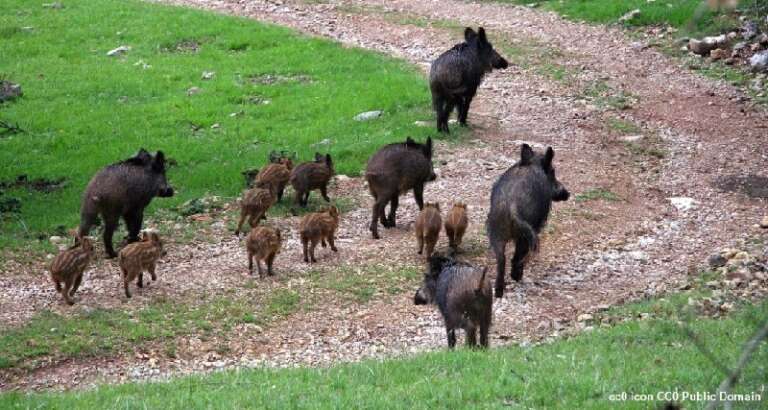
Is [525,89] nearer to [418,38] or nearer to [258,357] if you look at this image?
[418,38]

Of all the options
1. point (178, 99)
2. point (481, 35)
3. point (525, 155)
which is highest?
point (481, 35)

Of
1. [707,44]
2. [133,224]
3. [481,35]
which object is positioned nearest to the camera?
[133,224]

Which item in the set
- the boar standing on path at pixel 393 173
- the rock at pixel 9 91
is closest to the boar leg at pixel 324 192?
the boar standing on path at pixel 393 173

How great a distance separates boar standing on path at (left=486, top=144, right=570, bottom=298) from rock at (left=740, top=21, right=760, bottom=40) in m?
11.8

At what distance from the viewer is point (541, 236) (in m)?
15.0

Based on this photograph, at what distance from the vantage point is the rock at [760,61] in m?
22.3

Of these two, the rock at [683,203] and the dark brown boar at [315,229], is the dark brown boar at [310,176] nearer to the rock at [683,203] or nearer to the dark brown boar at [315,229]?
the dark brown boar at [315,229]

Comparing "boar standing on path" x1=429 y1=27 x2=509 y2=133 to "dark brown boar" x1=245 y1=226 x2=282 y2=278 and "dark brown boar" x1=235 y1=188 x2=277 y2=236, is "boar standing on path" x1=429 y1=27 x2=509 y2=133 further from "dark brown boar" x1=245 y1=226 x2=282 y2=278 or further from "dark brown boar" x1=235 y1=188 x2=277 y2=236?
"dark brown boar" x1=245 y1=226 x2=282 y2=278

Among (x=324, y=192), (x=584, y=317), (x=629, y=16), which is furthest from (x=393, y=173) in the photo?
(x=629, y=16)

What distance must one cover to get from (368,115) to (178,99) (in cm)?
427

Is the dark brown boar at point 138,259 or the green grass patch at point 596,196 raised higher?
the dark brown boar at point 138,259

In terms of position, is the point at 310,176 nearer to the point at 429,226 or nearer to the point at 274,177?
the point at 274,177

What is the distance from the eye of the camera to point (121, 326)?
12.2 meters

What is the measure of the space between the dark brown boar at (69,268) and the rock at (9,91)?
1055cm
